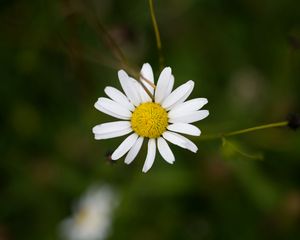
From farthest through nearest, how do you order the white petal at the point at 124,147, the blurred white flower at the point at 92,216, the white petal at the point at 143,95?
the blurred white flower at the point at 92,216, the white petal at the point at 143,95, the white petal at the point at 124,147

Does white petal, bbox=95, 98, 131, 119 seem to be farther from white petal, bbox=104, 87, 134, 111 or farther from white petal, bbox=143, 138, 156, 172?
white petal, bbox=143, 138, 156, 172

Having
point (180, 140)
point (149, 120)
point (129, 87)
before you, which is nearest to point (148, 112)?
point (149, 120)

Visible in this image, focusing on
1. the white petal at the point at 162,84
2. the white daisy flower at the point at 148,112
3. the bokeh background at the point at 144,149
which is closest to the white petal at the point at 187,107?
the white daisy flower at the point at 148,112

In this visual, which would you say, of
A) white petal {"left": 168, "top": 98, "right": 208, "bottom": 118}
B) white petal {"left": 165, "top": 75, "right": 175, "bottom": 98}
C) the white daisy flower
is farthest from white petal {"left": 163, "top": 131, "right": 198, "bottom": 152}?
white petal {"left": 165, "top": 75, "right": 175, "bottom": 98}

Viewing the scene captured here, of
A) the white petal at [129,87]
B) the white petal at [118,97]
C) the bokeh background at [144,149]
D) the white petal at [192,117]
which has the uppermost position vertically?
the bokeh background at [144,149]

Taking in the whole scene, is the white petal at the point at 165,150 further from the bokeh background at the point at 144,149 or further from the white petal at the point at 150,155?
the bokeh background at the point at 144,149

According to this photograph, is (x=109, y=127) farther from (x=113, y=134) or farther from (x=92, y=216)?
(x=92, y=216)

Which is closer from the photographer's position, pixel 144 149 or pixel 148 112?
pixel 148 112
